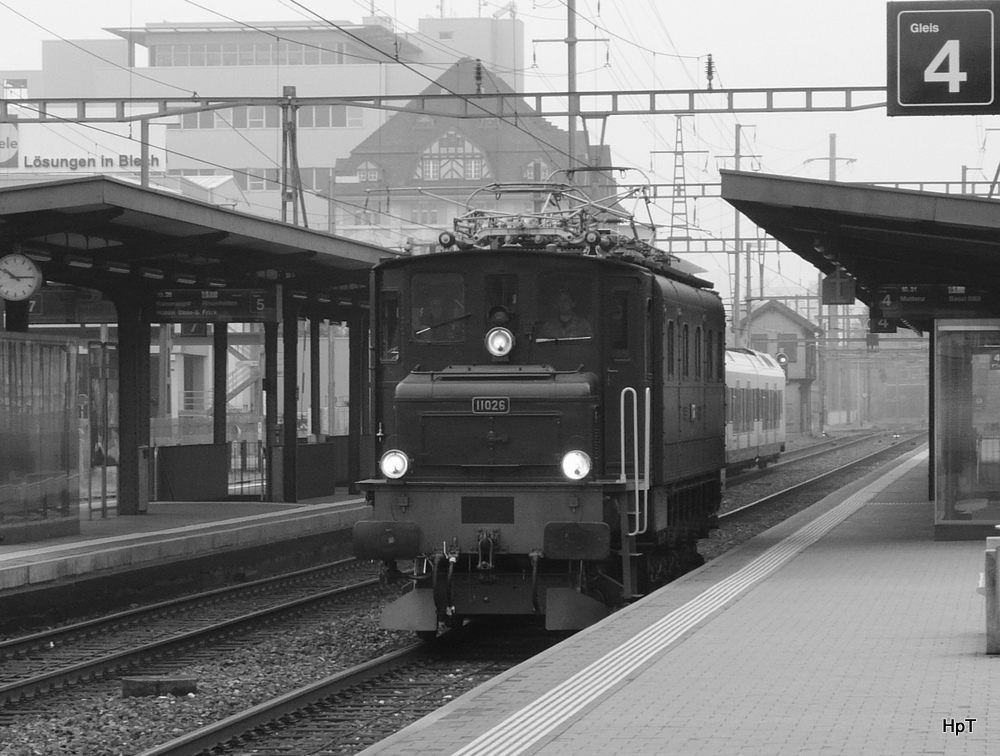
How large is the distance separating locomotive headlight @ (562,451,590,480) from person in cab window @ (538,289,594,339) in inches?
48.4

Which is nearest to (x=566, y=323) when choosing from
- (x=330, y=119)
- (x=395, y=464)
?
(x=395, y=464)

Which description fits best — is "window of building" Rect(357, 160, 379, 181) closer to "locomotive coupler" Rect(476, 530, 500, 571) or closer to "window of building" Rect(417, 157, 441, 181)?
"window of building" Rect(417, 157, 441, 181)

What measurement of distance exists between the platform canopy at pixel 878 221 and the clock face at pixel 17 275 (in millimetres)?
8273

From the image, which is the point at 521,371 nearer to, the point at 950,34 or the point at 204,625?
the point at 204,625

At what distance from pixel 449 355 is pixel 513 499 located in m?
1.58

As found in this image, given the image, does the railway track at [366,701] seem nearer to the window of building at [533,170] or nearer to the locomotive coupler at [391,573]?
the locomotive coupler at [391,573]

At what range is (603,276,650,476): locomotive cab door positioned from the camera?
12.8 m

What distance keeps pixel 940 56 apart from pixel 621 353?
16.2 ft

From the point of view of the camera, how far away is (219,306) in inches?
898

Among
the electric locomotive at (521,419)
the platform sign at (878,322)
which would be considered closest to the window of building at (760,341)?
the platform sign at (878,322)

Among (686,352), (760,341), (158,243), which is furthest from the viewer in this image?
(760,341)

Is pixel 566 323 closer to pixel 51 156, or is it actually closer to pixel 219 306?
pixel 219 306

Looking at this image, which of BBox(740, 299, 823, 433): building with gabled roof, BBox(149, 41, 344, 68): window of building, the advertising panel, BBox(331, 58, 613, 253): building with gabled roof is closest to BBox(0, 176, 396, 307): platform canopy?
the advertising panel
